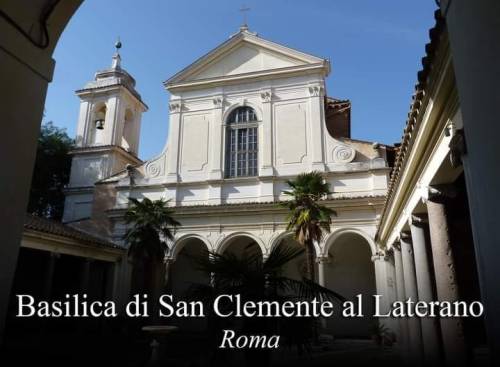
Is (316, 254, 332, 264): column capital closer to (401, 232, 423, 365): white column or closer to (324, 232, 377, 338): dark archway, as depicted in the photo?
(324, 232, 377, 338): dark archway

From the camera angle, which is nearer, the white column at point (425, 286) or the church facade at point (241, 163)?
the white column at point (425, 286)

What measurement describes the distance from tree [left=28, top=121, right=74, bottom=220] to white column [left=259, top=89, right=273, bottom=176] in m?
17.4

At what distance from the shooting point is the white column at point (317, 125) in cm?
2186

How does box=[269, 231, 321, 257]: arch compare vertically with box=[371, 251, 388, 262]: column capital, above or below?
above

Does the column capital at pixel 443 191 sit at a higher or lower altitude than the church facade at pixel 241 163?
lower

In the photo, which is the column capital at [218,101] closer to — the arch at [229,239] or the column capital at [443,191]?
the arch at [229,239]

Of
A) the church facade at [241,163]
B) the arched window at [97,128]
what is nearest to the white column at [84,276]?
the church facade at [241,163]

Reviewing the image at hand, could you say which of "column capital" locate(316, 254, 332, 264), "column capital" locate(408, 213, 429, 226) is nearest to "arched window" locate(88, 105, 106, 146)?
"column capital" locate(316, 254, 332, 264)

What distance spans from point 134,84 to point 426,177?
26.4 metres

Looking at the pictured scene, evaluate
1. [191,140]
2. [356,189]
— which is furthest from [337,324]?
[191,140]

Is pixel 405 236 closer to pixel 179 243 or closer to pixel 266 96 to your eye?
pixel 179 243

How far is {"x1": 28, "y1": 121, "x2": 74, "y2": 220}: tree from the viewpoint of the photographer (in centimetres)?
3275

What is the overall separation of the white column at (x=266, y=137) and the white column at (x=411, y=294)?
11.4 metres

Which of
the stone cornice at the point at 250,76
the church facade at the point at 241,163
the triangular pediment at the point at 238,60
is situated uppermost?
the triangular pediment at the point at 238,60
